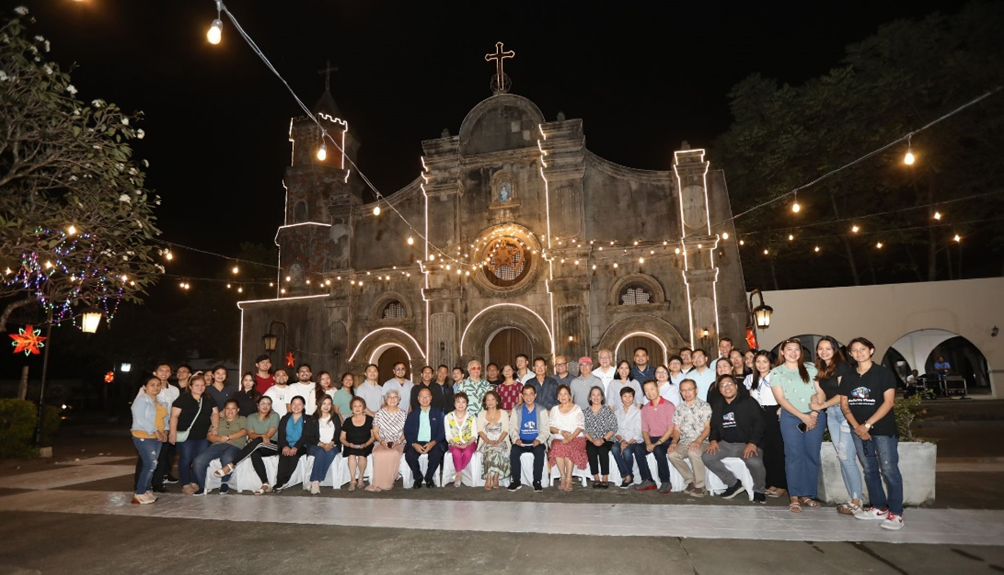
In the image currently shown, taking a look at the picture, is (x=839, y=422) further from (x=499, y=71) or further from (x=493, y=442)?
(x=499, y=71)

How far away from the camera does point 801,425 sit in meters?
6.35

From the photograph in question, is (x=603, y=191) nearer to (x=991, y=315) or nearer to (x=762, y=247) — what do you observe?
(x=762, y=247)

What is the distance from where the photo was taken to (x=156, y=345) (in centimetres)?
3100

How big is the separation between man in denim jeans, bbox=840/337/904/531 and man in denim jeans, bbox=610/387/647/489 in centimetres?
273

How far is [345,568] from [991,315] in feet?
79.4

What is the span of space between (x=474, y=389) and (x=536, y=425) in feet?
4.33

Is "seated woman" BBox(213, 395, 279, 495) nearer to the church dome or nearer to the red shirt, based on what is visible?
the red shirt

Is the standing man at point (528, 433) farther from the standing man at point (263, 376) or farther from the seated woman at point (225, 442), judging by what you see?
the standing man at point (263, 376)

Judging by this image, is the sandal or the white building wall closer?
the sandal

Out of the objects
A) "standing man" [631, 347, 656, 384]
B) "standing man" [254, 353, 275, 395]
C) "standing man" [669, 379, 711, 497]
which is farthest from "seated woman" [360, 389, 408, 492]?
"standing man" [669, 379, 711, 497]

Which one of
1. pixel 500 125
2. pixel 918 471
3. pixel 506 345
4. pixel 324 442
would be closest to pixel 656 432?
pixel 918 471

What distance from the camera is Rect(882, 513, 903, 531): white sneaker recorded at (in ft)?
17.4

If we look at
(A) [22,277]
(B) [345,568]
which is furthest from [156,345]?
(B) [345,568]

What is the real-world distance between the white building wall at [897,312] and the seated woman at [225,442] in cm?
1966
